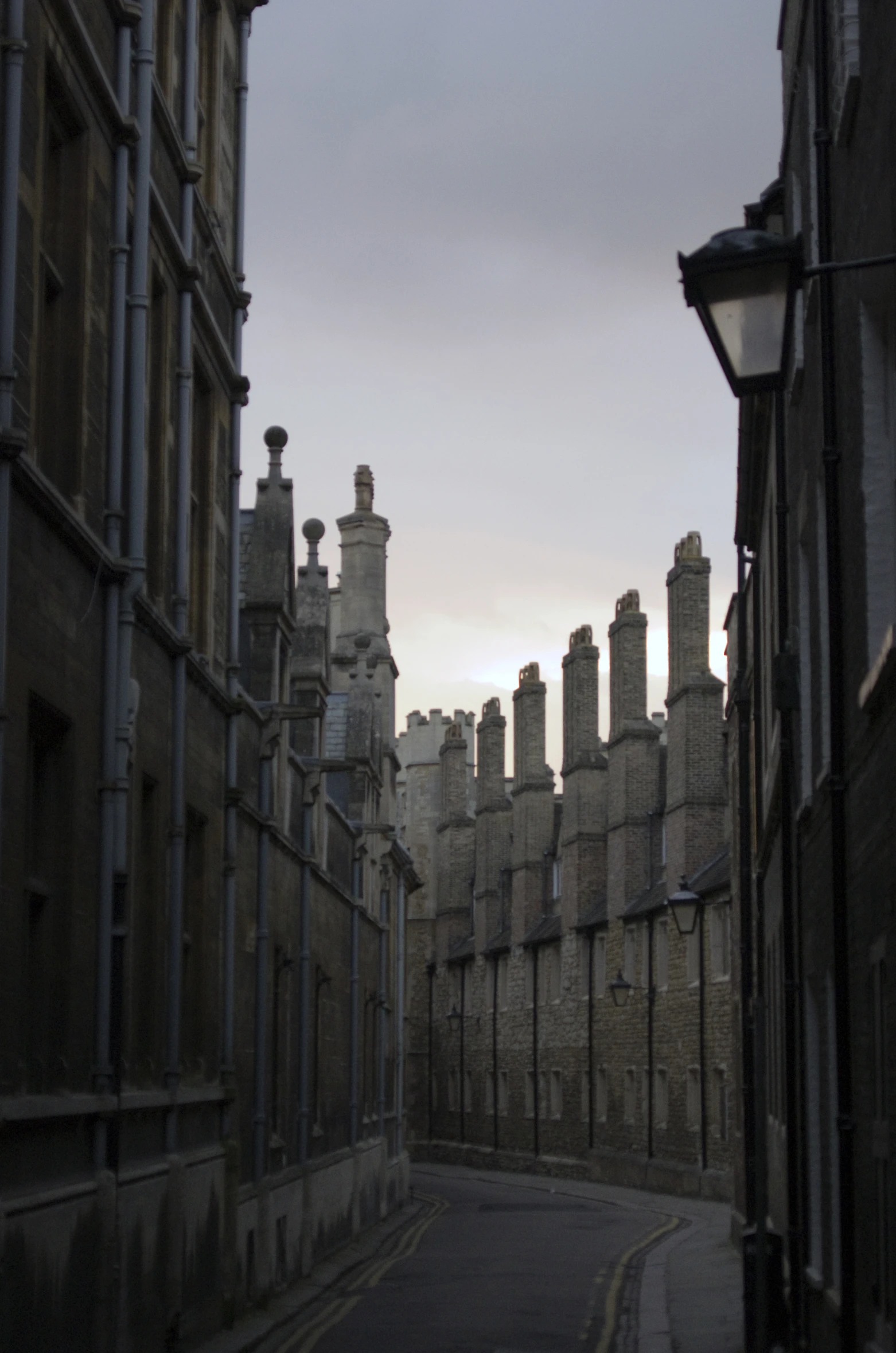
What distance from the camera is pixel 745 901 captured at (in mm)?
21297

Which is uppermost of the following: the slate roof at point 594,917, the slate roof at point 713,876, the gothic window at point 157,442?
the gothic window at point 157,442

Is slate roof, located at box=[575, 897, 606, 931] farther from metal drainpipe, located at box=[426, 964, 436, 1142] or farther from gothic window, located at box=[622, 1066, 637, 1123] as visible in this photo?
metal drainpipe, located at box=[426, 964, 436, 1142]

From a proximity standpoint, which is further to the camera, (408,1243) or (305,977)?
(408,1243)

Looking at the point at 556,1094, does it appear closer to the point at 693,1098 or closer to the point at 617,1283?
the point at 693,1098

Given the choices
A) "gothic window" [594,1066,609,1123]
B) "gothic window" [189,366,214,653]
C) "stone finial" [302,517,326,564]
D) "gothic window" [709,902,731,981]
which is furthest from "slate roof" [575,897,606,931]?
"gothic window" [189,366,214,653]

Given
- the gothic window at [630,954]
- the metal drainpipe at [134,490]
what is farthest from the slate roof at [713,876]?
the metal drainpipe at [134,490]

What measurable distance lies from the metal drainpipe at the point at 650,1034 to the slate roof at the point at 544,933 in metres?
9.62

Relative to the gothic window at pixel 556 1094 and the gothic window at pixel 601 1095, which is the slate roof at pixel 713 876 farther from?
the gothic window at pixel 556 1094

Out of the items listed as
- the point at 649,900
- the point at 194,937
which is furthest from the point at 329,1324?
the point at 649,900

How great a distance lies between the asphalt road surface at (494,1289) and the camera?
1664 centimetres

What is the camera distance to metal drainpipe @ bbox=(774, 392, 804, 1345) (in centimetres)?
1116

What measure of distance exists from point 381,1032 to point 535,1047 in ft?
77.7

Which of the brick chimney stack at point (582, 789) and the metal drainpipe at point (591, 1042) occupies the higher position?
the brick chimney stack at point (582, 789)

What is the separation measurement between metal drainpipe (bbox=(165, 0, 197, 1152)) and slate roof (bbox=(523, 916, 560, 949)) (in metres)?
43.9
